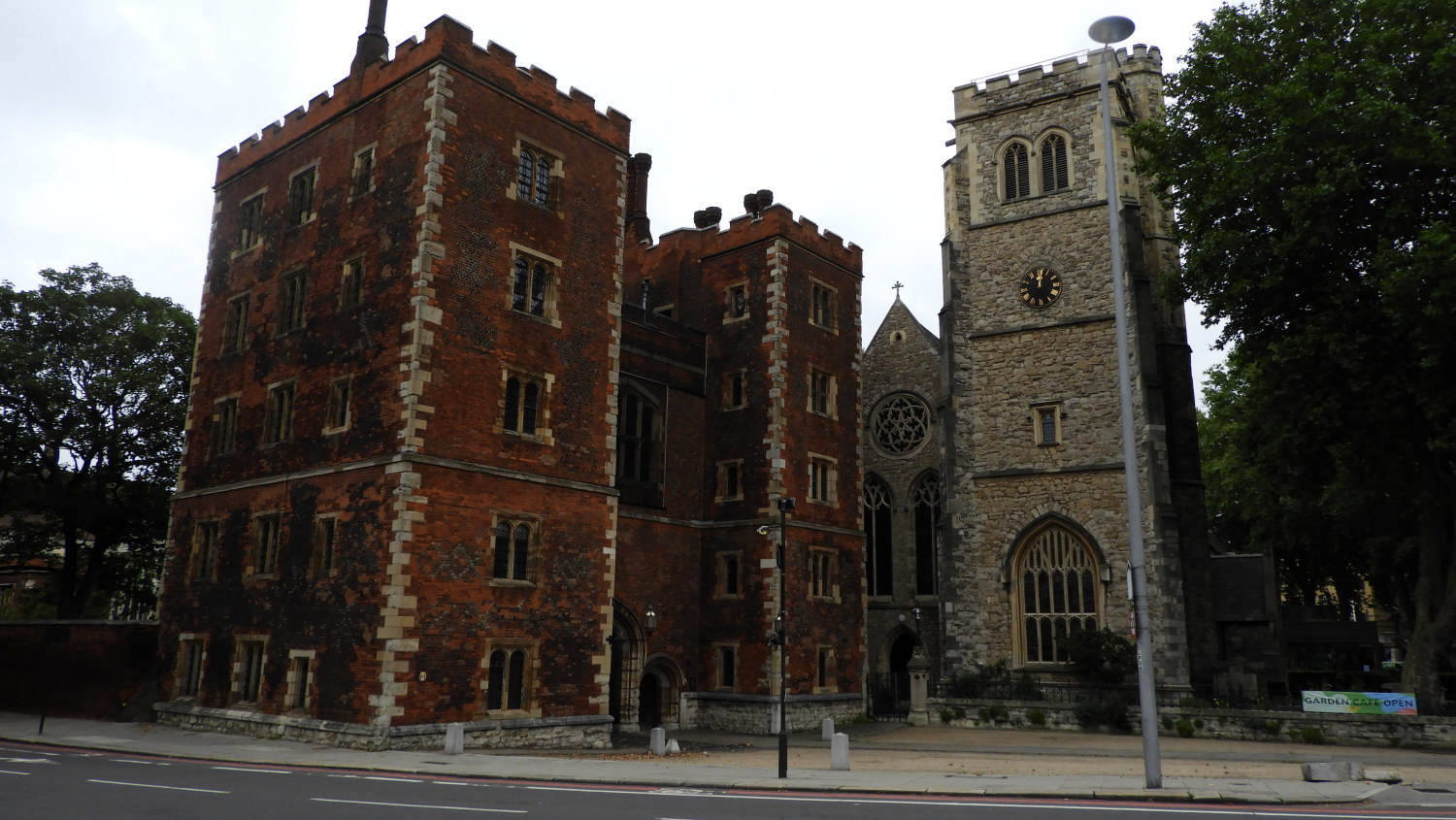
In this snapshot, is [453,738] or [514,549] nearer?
[453,738]

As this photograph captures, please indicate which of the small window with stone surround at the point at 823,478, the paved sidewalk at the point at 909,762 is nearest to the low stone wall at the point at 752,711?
the paved sidewalk at the point at 909,762

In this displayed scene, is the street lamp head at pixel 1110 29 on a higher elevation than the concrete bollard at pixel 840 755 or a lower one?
higher

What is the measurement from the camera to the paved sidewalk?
51.5 feet

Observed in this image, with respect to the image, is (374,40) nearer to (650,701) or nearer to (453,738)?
(453,738)

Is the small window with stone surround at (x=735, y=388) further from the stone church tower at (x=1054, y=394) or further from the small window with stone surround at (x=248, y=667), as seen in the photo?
the small window with stone surround at (x=248, y=667)

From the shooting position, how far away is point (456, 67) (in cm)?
2525

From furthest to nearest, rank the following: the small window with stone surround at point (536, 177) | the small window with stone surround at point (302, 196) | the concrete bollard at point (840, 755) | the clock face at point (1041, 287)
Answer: the clock face at point (1041, 287) < the small window with stone surround at point (302, 196) < the small window with stone surround at point (536, 177) < the concrete bollard at point (840, 755)

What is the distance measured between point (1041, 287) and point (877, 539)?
12.6 meters

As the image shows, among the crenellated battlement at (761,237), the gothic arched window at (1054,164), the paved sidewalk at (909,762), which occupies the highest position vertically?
the gothic arched window at (1054,164)

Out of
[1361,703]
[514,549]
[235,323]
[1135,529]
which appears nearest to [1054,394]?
[1361,703]

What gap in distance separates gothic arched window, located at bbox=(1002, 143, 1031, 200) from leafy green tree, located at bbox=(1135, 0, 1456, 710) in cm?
654

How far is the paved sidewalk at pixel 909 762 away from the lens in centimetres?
1570

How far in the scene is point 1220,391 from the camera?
48406mm

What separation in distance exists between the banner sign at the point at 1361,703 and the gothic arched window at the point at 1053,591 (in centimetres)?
703
